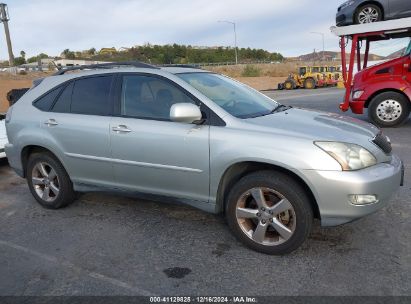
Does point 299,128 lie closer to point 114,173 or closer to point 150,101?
point 150,101

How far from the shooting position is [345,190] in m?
3.11

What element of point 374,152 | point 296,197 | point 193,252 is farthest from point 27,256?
point 374,152

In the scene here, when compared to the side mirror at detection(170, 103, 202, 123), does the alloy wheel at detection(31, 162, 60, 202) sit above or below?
below

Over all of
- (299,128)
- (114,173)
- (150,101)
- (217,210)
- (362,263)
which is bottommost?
(362,263)

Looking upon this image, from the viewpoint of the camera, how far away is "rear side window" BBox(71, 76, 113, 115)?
14.1 ft

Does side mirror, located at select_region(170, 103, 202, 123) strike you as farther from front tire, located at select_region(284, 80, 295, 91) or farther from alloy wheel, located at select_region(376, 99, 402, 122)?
front tire, located at select_region(284, 80, 295, 91)

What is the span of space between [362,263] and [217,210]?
126 centimetres

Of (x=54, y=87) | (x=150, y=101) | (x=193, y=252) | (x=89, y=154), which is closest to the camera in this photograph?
(x=193, y=252)

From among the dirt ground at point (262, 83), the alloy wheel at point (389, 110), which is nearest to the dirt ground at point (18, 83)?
the dirt ground at point (262, 83)

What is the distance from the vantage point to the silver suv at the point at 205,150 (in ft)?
10.6

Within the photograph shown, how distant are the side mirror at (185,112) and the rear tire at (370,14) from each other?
7.52 metres

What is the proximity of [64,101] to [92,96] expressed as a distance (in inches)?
16.2

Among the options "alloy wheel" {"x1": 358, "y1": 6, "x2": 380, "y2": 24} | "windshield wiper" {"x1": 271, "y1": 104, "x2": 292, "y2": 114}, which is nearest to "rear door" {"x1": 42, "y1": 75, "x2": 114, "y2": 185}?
"windshield wiper" {"x1": 271, "y1": 104, "x2": 292, "y2": 114}

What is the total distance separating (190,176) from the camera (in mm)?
3705
